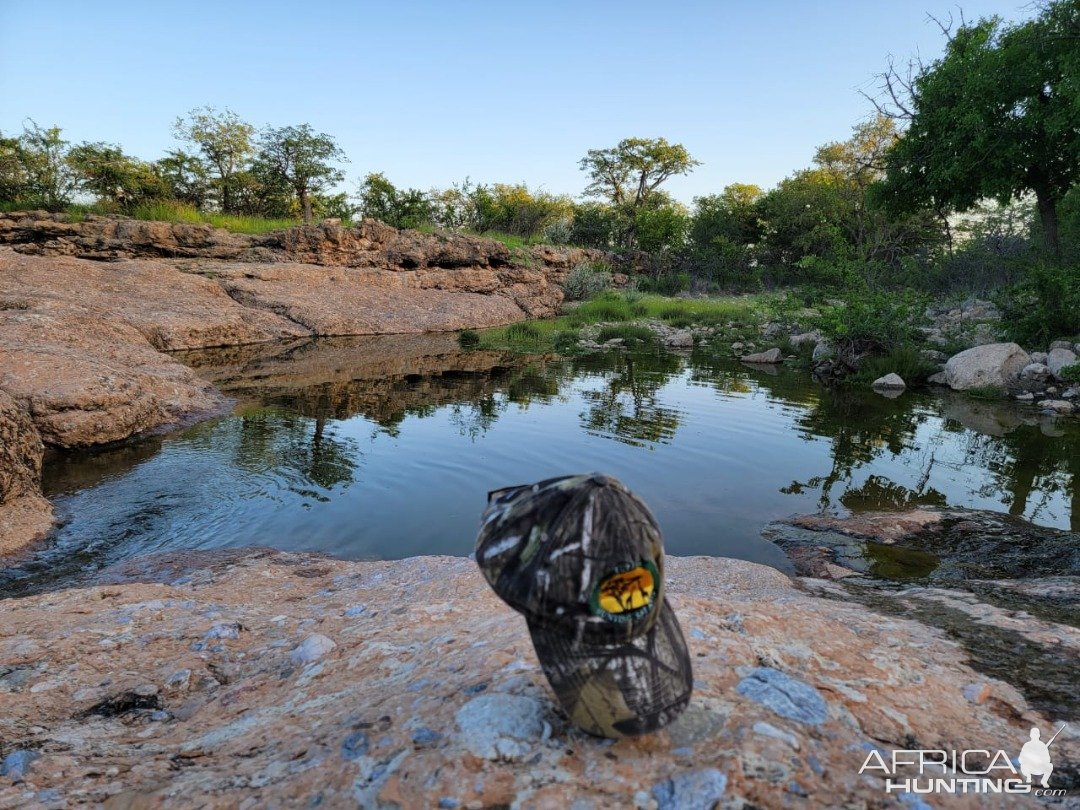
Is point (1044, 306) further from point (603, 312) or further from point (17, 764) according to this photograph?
point (17, 764)

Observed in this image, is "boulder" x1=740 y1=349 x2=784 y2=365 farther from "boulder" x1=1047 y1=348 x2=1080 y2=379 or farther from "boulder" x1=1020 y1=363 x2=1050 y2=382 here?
"boulder" x1=1047 y1=348 x2=1080 y2=379

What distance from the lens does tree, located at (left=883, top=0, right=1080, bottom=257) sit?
574 inches

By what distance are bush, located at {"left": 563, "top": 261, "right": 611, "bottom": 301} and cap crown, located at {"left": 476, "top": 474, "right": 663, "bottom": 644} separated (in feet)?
107

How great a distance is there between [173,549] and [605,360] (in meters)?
14.0

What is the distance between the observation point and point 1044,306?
49.0 ft

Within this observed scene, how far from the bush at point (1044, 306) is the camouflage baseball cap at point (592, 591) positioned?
17581 millimetres

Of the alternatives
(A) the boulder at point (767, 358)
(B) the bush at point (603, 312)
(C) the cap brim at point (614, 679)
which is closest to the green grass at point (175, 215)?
(B) the bush at point (603, 312)

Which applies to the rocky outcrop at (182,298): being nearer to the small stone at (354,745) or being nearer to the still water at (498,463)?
the still water at (498,463)

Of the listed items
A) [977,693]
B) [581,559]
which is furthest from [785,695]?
[581,559]

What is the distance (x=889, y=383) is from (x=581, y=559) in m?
14.9

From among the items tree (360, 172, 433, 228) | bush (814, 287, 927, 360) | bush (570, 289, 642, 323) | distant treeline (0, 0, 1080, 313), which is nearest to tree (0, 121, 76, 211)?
distant treeline (0, 0, 1080, 313)

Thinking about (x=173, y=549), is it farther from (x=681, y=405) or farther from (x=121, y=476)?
(x=681, y=405)

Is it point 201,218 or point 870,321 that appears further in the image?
point 201,218

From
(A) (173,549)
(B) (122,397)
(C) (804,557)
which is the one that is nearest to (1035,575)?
(C) (804,557)
